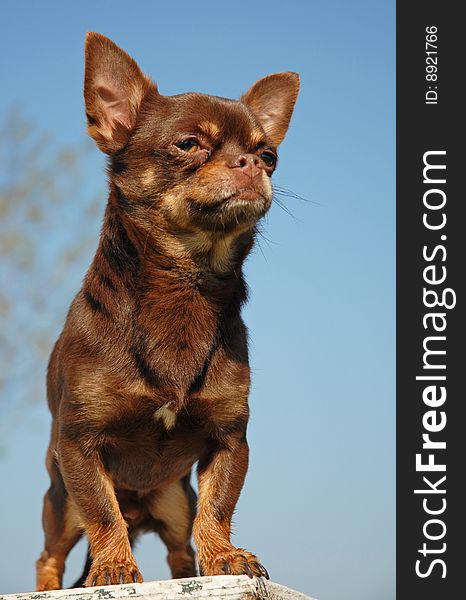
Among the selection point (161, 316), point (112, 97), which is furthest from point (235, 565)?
point (112, 97)

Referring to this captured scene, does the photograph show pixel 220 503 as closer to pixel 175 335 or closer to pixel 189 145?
pixel 175 335

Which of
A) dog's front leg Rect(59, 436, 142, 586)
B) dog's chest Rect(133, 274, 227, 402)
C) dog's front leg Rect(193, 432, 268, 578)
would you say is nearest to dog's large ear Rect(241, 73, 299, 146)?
dog's chest Rect(133, 274, 227, 402)

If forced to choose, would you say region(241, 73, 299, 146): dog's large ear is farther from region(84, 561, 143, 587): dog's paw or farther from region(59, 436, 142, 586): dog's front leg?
region(84, 561, 143, 587): dog's paw

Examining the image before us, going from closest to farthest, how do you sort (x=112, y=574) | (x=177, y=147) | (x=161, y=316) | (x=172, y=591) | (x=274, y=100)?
(x=172, y=591), (x=112, y=574), (x=177, y=147), (x=161, y=316), (x=274, y=100)

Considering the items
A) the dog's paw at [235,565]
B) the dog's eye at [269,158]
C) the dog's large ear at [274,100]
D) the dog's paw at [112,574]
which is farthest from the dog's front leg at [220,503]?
the dog's large ear at [274,100]

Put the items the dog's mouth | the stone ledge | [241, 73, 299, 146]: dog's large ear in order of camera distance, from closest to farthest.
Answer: the stone ledge
the dog's mouth
[241, 73, 299, 146]: dog's large ear

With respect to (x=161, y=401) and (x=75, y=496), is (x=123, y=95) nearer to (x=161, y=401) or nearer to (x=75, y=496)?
(x=161, y=401)
